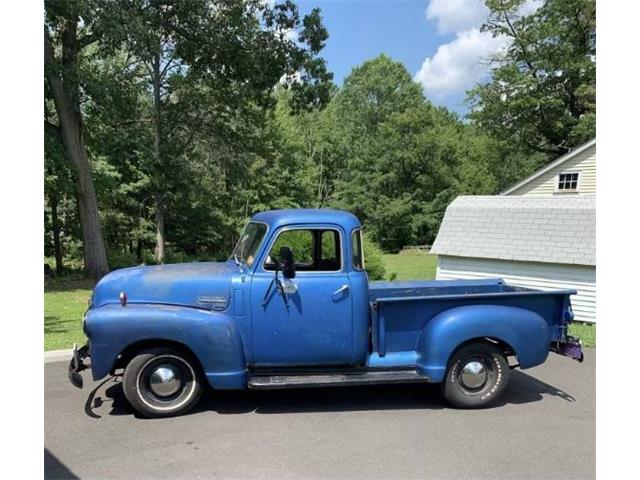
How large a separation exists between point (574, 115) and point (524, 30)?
5.95m

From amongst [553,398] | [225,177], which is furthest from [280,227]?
[225,177]

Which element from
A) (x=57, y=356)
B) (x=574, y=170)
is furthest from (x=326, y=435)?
(x=574, y=170)

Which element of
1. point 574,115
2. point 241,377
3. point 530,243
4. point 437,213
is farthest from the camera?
point 437,213

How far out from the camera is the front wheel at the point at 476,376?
211 inches

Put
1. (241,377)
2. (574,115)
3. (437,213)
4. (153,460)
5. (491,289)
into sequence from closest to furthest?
1. (153,460)
2. (241,377)
3. (491,289)
4. (574,115)
5. (437,213)

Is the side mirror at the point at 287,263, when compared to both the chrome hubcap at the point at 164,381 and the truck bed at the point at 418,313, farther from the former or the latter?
the chrome hubcap at the point at 164,381

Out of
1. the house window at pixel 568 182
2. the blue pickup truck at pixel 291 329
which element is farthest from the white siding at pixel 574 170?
the blue pickup truck at pixel 291 329

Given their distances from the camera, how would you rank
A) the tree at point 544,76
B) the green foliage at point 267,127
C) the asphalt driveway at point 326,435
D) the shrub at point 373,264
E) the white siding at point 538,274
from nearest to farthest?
the asphalt driveway at point 326,435
the white siding at point 538,274
the shrub at point 373,264
the green foliage at point 267,127
the tree at point 544,76

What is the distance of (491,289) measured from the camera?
6586 mm

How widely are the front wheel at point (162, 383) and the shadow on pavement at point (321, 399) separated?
0.81 feet

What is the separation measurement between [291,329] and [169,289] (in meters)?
1.25

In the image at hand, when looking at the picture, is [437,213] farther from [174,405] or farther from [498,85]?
[174,405]

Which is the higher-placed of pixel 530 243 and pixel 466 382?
pixel 530 243

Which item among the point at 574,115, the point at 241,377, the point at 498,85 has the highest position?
the point at 498,85
